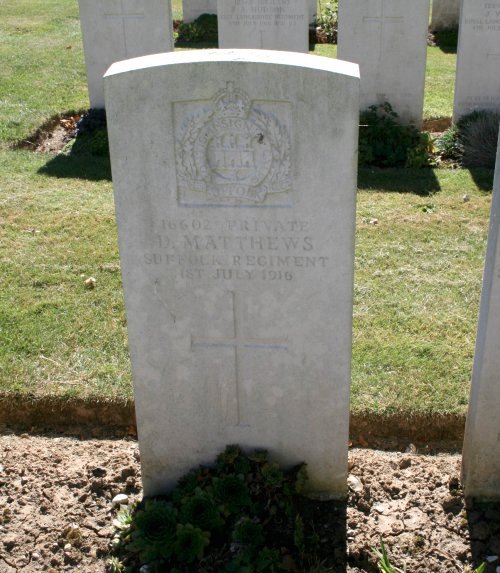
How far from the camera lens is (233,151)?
325cm

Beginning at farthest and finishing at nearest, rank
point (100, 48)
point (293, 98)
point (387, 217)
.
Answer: point (100, 48)
point (387, 217)
point (293, 98)

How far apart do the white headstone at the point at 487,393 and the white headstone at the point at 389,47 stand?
6.79 meters

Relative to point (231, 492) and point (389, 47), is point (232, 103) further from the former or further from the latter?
point (389, 47)

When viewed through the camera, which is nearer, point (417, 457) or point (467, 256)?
point (417, 457)

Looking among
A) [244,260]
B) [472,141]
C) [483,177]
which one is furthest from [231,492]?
[472,141]

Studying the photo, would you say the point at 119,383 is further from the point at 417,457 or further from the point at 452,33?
the point at 452,33

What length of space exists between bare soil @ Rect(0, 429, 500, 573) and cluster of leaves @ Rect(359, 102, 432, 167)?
5.34 m

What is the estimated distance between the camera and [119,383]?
4.86m

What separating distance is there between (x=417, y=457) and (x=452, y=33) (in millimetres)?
14317

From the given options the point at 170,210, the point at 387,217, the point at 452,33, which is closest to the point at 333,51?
the point at 452,33

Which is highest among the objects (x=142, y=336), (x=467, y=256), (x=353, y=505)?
(x=142, y=336)

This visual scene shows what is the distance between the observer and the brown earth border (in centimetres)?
457

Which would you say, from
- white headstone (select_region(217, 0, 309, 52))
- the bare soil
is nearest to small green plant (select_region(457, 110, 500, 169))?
white headstone (select_region(217, 0, 309, 52))

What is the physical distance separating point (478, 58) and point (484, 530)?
7497 millimetres
